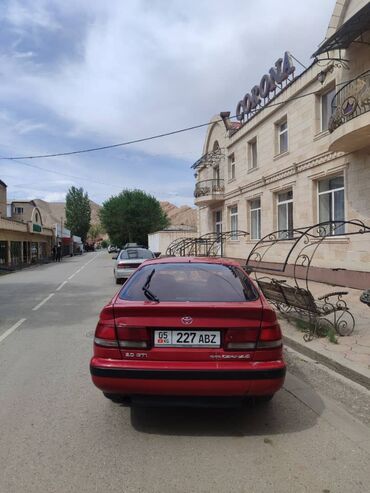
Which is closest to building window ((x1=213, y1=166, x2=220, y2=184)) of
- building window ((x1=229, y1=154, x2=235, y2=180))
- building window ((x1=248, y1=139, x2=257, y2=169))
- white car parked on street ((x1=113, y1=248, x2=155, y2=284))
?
building window ((x1=229, y1=154, x2=235, y2=180))

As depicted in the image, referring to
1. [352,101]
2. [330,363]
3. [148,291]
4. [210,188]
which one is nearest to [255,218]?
[210,188]

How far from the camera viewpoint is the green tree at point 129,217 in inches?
2132

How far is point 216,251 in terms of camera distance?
88.7 feet

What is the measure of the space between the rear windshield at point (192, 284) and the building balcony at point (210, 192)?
21980 mm

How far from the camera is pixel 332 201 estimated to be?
14406 millimetres

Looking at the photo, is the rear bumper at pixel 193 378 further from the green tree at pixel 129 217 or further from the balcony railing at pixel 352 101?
the green tree at pixel 129 217

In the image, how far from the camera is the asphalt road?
287 centimetres

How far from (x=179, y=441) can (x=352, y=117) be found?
1029 centimetres

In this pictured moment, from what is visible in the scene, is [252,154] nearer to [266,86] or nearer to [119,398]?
[266,86]

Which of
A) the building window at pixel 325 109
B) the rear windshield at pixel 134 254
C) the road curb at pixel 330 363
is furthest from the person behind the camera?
the rear windshield at pixel 134 254

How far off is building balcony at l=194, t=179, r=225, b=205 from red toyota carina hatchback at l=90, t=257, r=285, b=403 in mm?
23061

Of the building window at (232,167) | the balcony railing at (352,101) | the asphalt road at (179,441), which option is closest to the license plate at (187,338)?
the asphalt road at (179,441)

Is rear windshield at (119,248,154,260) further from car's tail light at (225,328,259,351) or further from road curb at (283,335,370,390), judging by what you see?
car's tail light at (225,328,259,351)

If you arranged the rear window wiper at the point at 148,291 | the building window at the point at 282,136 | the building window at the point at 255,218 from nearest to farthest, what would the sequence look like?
the rear window wiper at the point at 148,291 → the building window at the point at 282,136 → the building window at the point at 255,218
